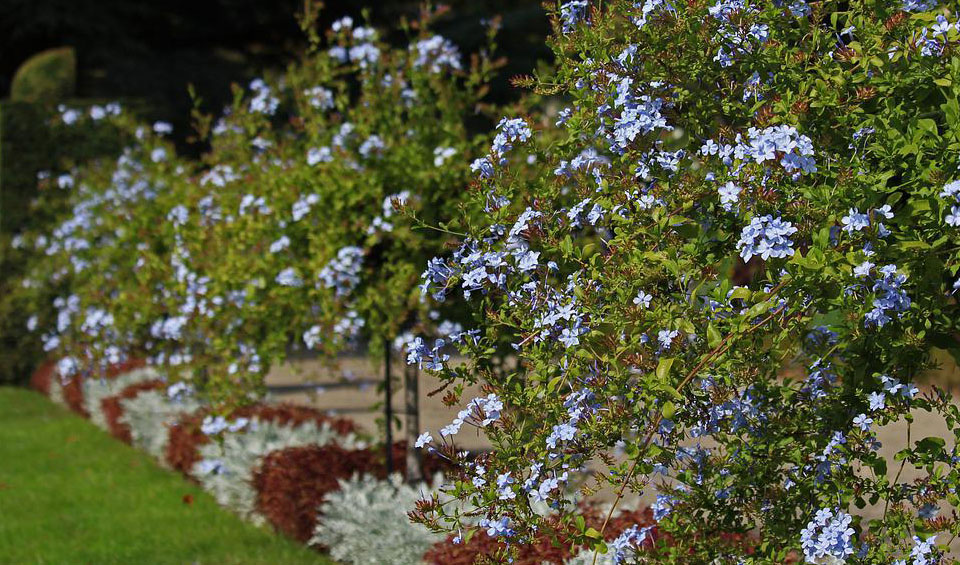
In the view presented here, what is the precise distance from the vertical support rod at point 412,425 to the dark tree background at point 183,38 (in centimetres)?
1152

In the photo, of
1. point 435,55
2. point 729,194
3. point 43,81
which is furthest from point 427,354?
point 43,81

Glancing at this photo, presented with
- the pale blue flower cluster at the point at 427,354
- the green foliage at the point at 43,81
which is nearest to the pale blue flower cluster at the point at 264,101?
the pale blue flower cluster at the point at 427,354

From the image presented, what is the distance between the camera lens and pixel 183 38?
22.0 meters

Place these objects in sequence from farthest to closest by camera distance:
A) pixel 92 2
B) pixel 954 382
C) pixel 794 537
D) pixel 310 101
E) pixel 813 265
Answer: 1. pixel 92 2
2. pixel 954 382
3. pixel 310 101
4. pixel 794 537
5. pixel 813 265

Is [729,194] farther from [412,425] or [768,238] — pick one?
[412,425]

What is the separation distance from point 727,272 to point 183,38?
808 inches

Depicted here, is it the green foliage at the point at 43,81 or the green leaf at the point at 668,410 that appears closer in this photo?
the green leaf at the point at 668,410

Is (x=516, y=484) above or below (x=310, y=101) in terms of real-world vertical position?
below

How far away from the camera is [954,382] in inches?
380

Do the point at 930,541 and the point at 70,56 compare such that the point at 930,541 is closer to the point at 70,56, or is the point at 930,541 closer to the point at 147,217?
the point at 147,217

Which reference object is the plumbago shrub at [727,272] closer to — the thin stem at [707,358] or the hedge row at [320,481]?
the thin stem at [707,358]

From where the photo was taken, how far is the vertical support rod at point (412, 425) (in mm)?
5891

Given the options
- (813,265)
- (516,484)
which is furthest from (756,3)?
(516,484)

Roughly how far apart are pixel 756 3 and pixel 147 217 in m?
5.19
